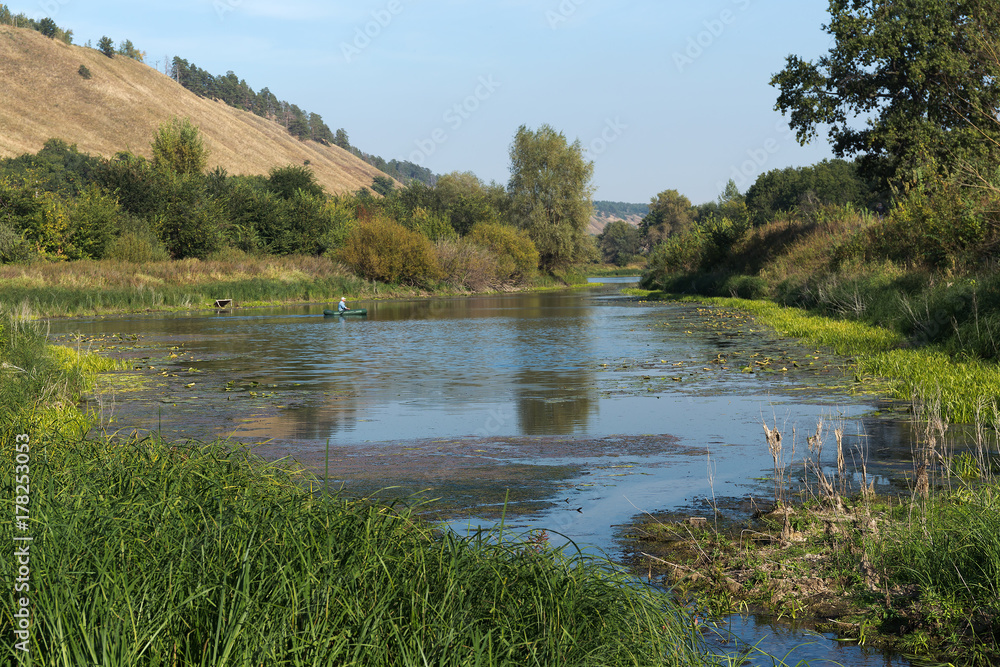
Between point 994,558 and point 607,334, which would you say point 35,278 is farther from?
point 994,558

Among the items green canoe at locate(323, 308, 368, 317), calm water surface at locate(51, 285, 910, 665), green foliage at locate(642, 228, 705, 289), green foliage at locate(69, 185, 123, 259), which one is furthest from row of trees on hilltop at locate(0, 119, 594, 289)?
calm water surface at locate(51, 285, 910, 665)

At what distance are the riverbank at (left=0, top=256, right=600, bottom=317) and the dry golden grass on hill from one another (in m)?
71.9

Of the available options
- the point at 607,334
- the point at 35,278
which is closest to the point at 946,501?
the point at 607,334

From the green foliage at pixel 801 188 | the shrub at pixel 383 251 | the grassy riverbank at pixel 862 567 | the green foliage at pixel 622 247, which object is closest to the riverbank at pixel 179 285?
the shrub at pixel 383 251

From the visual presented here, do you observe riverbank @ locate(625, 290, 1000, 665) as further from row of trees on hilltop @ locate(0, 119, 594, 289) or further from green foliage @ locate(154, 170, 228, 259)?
green foliage @ locate(154, 170, 228, 259)

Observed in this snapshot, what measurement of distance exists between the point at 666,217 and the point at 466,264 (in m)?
110

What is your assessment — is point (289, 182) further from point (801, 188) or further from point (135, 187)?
point (801, 188)

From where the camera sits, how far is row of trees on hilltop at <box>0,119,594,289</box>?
51.6 meters

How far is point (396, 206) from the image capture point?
95750 millimetres

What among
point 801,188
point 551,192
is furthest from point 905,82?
point 801,188

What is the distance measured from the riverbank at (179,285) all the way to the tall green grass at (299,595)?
32.5 meters

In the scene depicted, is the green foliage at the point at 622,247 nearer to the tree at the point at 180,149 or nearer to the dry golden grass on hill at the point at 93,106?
the dry golden grass on hill at the point at 93,106

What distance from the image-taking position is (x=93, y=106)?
461ft

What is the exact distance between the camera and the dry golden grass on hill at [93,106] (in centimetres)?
12750
